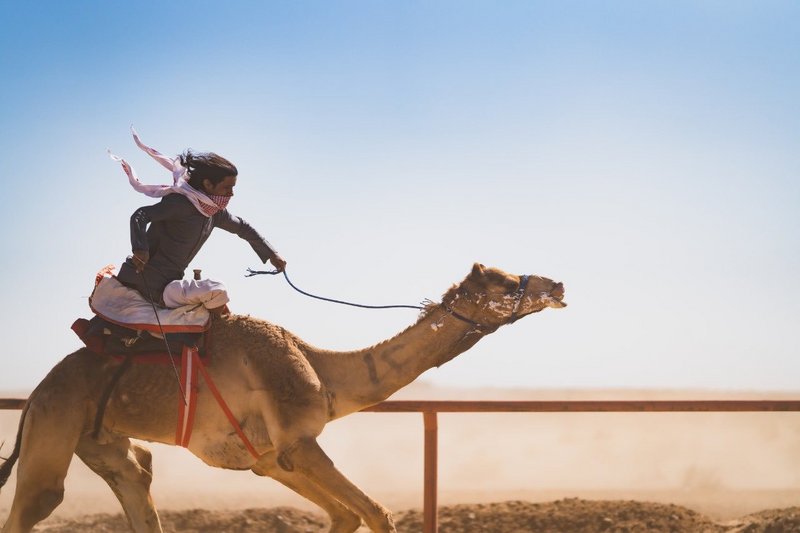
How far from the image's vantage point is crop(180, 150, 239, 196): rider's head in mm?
6777

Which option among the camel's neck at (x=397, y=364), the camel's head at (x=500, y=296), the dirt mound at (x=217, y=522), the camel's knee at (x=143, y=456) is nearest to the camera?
the camel's head at (x=500, y=296)

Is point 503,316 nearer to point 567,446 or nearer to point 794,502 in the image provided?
point 794,502

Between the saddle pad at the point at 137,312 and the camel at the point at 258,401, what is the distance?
256mm

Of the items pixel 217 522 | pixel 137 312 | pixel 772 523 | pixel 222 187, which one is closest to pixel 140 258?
pixel 137 312

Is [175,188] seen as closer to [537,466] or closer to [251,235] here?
[251,235]

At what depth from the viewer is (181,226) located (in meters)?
6.69

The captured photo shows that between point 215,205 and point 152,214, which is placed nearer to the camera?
point 152,214

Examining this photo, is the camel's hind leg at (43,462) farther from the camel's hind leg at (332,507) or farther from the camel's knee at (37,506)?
the camel's hind leg at (332,507)

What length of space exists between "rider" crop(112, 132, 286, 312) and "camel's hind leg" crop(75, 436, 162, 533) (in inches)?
44.9

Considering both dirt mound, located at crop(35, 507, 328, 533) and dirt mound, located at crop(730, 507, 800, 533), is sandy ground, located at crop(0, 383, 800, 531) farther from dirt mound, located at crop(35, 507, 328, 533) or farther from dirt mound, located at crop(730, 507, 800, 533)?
dirt mound, located at crop(730, 507, 800, 533)

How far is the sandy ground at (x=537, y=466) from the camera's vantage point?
45.5 feet

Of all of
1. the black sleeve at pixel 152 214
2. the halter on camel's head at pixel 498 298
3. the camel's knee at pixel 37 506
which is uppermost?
the black sleeve at pixel 152 214

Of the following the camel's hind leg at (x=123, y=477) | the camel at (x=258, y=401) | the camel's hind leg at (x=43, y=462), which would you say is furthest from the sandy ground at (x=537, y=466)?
the camel's hind leg at (x=43, y=462)

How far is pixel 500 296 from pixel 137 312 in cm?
249
